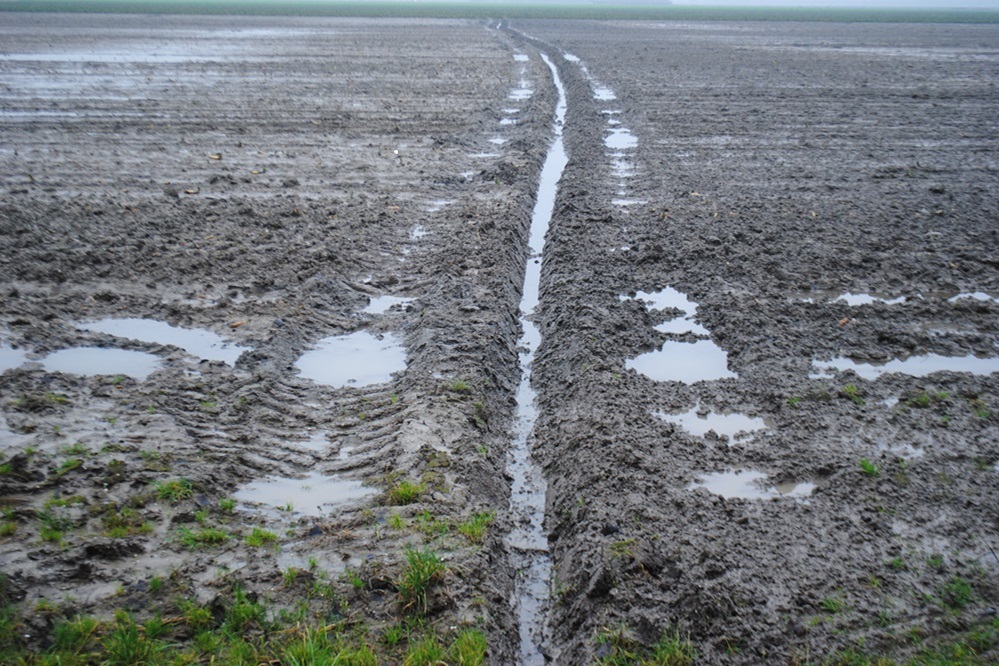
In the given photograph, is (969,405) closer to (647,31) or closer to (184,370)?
(184,370)

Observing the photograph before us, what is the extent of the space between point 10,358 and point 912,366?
7692mm

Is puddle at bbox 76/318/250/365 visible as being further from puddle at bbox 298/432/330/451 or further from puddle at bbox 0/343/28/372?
puddle at bbox 298/432/330/451

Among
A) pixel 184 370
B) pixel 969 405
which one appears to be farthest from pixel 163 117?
pixel 969 405

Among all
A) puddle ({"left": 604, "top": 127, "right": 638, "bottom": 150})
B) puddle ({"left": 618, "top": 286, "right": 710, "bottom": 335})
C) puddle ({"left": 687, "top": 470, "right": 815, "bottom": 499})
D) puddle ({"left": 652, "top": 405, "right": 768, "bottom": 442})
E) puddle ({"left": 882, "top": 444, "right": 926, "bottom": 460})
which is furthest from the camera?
puddle ({"left": 604, "top": 127, "right": 638, "bottom": 150})

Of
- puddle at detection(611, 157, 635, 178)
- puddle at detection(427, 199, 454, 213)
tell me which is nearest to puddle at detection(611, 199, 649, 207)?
puddle at detection(611, 157, 635, 178)

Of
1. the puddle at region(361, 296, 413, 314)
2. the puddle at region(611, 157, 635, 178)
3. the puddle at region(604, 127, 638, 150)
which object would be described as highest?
the puddle at region(604, 127, 638, 150)

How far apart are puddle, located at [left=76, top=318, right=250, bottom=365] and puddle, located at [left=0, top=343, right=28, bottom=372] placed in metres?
0.62

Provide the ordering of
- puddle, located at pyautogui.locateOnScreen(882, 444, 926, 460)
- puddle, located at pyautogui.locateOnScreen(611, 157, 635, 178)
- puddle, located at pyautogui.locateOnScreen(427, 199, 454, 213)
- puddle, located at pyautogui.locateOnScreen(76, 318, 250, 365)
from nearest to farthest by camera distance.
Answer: puddle, located at pyautogui.locateOnScreen(882, 444, 926, 460) → puddle, located at pyautogui.locateOnScreen(76, 318, 250, 365) → puddle, located at pyautogui.locateOnScreen(427, 199, 454, 213) → puddle, located at pyautogui.locateOnScreen(611, 157, 635, 178)

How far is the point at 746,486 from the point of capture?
201 inches

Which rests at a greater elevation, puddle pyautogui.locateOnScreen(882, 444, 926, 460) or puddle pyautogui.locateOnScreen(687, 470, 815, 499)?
puddle pyautogui.locateOnScreen(882, 444, 926, 460)

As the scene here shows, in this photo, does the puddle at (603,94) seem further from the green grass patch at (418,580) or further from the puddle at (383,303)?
the green grass patch at (418,580)

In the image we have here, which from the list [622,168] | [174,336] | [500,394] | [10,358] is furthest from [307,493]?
[622,168]

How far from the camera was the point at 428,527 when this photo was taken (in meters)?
4.60

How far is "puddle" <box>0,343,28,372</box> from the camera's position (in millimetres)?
6496
